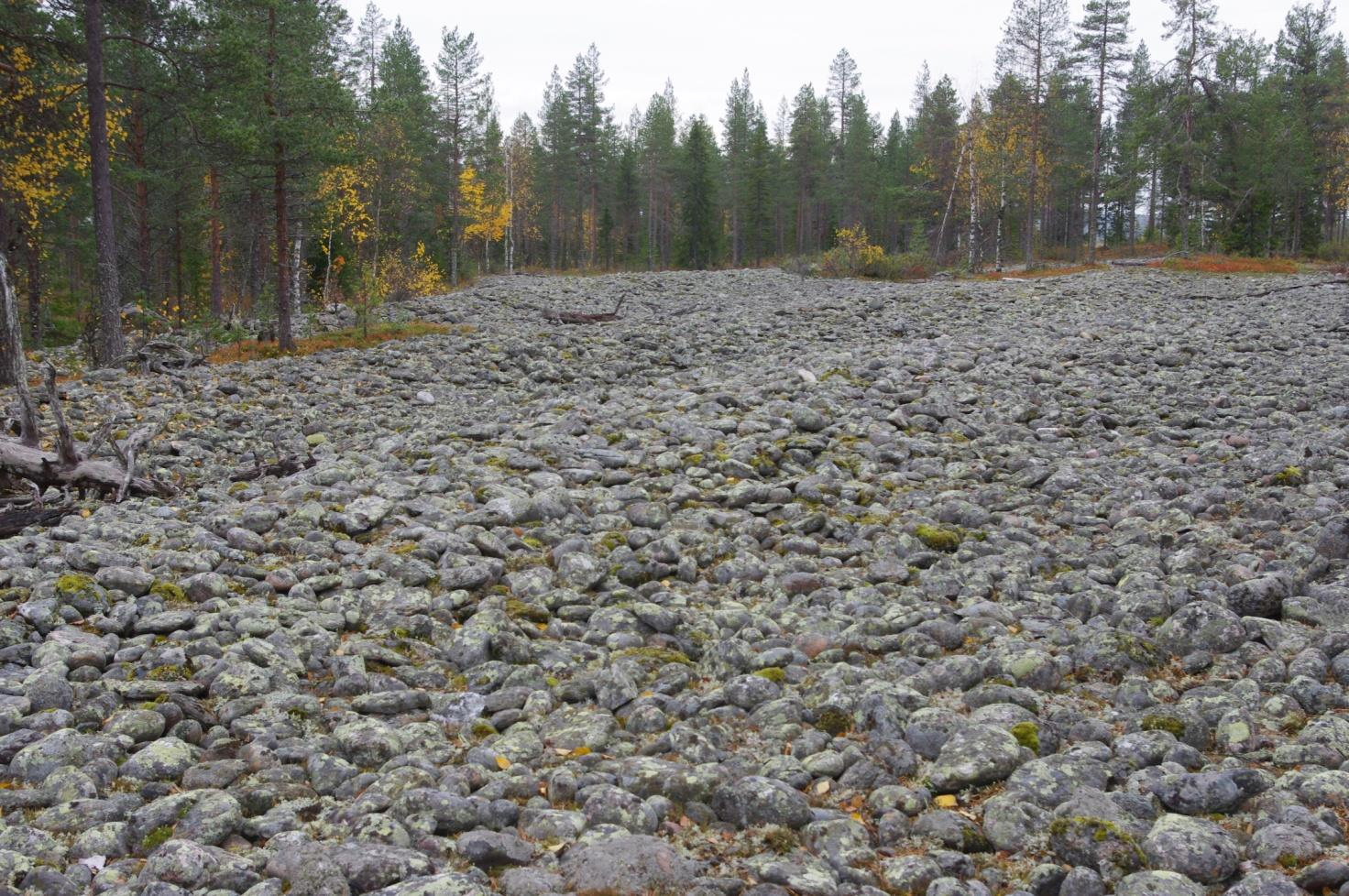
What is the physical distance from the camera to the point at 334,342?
71.1 feet

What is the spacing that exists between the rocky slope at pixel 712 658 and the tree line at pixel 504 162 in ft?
22.0

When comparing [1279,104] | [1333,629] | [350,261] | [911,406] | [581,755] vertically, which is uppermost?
[1279,104]

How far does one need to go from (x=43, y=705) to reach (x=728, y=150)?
254 ft

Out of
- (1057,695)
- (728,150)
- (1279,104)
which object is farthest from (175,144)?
(1279,104)

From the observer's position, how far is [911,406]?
11883 mm

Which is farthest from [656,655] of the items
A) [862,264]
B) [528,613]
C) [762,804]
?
[862,264]

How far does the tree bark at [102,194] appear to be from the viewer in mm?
16375

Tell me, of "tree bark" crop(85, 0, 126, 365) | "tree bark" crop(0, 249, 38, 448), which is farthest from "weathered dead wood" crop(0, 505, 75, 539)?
"tree bark" crop(85, 0, 126, 365)

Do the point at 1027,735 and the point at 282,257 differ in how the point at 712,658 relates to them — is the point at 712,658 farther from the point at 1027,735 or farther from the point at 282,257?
the point at 282,257

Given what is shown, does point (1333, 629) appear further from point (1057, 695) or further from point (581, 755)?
point (581, 755)

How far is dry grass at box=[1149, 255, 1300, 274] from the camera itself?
116ft

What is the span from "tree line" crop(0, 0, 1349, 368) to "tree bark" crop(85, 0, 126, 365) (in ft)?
0.19

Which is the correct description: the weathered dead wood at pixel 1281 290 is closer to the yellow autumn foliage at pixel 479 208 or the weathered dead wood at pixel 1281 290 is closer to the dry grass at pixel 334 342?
the dry grass at pixel 334 342

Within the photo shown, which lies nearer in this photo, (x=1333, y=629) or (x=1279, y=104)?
(x=1333, y=629)
